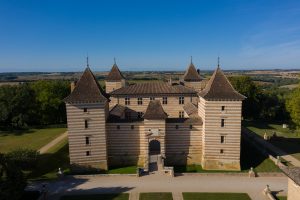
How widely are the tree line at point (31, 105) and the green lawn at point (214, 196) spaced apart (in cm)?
3963

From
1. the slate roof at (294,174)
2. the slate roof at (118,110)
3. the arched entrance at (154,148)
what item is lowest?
the arched entrance at (154,148)

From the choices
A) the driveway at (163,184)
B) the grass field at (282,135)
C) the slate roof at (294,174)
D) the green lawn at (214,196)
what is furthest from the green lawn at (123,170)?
the grass field at (282,135)

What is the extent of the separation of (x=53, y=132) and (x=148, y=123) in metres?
27.8

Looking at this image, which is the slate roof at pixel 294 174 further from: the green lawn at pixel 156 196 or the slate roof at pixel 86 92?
the slate roof at pixel 86 92

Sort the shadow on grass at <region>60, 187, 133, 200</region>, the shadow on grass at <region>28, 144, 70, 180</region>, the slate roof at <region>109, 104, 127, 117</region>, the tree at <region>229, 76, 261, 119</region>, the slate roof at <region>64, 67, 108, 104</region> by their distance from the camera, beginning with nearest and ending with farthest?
the shadow on grass at <region>60, 187, 133, 200</region>
the slate roof at <region>64, 67, 108, 104</region>
the shadow on grass at <region>28, 144, 70, 180</region>
the slate roof at <region>109, 104, 127, 117</region>
the tree at <region>229, 76, 261, 119</region>

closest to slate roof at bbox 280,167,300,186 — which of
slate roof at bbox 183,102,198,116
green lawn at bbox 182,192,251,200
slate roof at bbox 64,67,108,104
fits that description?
green lawn at bbox 182,192,251,200

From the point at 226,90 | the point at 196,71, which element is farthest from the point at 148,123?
the point at 196,71

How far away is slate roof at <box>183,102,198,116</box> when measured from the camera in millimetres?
37103

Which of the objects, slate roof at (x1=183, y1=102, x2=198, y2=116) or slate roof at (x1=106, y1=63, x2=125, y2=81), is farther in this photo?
slate roof at (x1=106, y1=63, x2=125, y2=81)

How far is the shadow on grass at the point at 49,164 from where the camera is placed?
1238 inches

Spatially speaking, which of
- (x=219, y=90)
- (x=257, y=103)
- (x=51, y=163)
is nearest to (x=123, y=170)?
(x=51, y=163)

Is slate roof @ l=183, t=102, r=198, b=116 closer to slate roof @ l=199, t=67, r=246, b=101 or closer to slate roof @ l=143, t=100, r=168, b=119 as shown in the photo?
slate roof @ l=199, t=67, r=246, b=101

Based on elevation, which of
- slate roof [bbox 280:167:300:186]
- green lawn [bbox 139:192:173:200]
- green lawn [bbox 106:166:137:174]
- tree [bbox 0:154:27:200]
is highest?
slate roof [bbox 280:167:300:186]

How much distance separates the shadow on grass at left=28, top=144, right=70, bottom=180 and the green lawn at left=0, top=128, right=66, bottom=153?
17.8 feet
